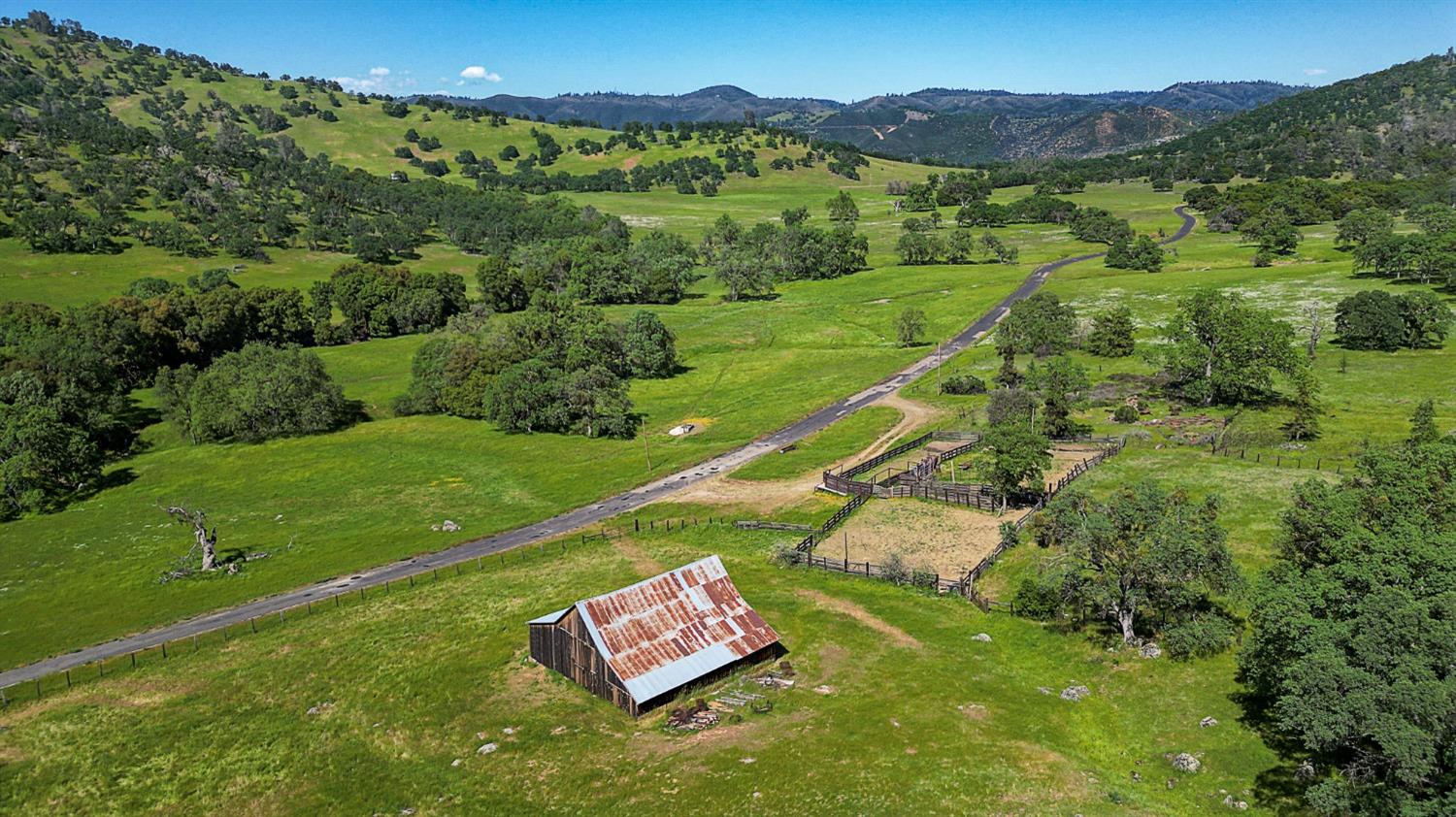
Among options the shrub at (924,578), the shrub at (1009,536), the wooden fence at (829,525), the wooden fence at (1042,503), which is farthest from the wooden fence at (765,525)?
the shrub at (1009,536)

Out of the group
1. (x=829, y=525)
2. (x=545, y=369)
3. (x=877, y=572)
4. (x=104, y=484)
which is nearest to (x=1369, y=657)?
(x=877, y=572)

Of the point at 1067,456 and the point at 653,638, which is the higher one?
the point at 653,638

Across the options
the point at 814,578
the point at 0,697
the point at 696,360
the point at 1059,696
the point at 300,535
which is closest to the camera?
the point at 1059,696

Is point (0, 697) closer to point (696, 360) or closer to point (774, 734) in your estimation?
point (774, 734)

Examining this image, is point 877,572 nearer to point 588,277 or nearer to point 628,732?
point 628,732

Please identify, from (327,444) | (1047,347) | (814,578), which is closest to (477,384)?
(327,444)

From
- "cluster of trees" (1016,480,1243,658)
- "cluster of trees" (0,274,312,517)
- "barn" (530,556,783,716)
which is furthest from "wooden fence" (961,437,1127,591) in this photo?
"cluster of trees" (0,274,312,517)

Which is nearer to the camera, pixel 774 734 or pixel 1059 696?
pixel 774 734
